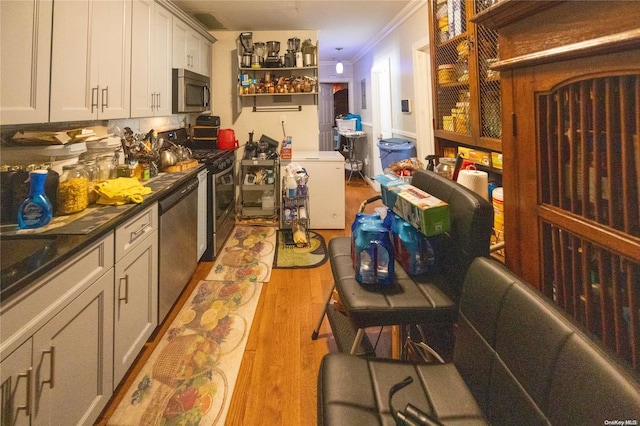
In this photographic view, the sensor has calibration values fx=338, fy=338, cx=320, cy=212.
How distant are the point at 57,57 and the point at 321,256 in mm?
2438

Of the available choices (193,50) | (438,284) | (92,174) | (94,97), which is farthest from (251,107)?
(438,284)

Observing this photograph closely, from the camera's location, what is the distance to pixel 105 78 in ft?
6.67

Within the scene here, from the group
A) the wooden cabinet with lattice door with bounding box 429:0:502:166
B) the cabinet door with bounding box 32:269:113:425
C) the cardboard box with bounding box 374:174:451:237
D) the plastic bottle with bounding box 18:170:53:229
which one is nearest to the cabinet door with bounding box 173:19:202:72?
the plastic bottle with bounding box 18:170:53:229

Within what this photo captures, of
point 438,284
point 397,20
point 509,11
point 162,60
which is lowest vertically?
point 438,284

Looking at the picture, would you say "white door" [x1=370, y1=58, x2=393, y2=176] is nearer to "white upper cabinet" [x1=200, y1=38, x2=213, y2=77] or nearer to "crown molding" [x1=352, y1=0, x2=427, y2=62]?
"crown molding" [x1=352, y1=0, x2=427, y2=62]

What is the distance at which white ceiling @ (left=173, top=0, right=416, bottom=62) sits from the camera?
3463 millimetres

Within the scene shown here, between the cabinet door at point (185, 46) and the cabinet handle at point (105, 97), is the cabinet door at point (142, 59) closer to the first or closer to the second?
the cabinet handle at point (105, 97)

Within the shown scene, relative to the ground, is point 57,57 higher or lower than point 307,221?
higher

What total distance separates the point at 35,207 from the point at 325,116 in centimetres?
736

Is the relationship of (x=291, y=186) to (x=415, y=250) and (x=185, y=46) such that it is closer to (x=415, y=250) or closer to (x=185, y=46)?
(x=185, y=46)

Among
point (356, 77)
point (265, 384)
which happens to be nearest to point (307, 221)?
point (265, 384)

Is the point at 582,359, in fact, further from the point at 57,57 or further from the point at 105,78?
the point at 105,78

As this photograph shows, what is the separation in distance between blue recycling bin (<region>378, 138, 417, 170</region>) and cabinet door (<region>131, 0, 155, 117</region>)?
2.61 meters

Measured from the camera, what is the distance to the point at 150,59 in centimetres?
264
